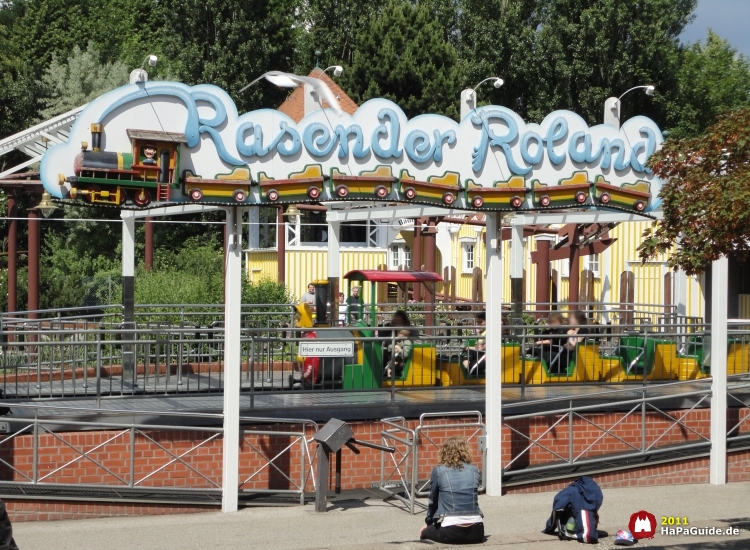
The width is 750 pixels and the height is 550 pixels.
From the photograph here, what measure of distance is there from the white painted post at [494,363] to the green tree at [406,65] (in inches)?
1080

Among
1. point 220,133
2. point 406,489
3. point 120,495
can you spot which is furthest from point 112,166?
point 406,489

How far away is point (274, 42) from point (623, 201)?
3162cm

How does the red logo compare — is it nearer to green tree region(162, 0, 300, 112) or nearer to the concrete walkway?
the concrete walkway

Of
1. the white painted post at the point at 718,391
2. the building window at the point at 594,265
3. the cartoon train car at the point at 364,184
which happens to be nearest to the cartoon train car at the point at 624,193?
the white painted post at the point at 718,391

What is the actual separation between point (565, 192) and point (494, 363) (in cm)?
230

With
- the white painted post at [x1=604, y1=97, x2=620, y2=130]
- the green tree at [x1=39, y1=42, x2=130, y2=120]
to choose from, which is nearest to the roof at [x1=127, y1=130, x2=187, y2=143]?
the white painted post at [x1=604, y1=97, x2=620, y2=130]

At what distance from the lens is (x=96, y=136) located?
37.2 feet

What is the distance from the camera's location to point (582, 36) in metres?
43.2

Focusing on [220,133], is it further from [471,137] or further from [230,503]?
[230,503]

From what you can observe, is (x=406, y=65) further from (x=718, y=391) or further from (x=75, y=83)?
(x=718, y=391)

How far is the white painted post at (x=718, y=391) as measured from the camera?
14438 millimetres

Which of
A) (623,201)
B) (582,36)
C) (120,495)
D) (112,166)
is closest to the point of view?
(112,166)

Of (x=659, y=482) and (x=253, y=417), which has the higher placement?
(x=253, y=417)

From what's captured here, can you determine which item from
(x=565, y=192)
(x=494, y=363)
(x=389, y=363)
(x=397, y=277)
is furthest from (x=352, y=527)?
(x=397, y=277)
